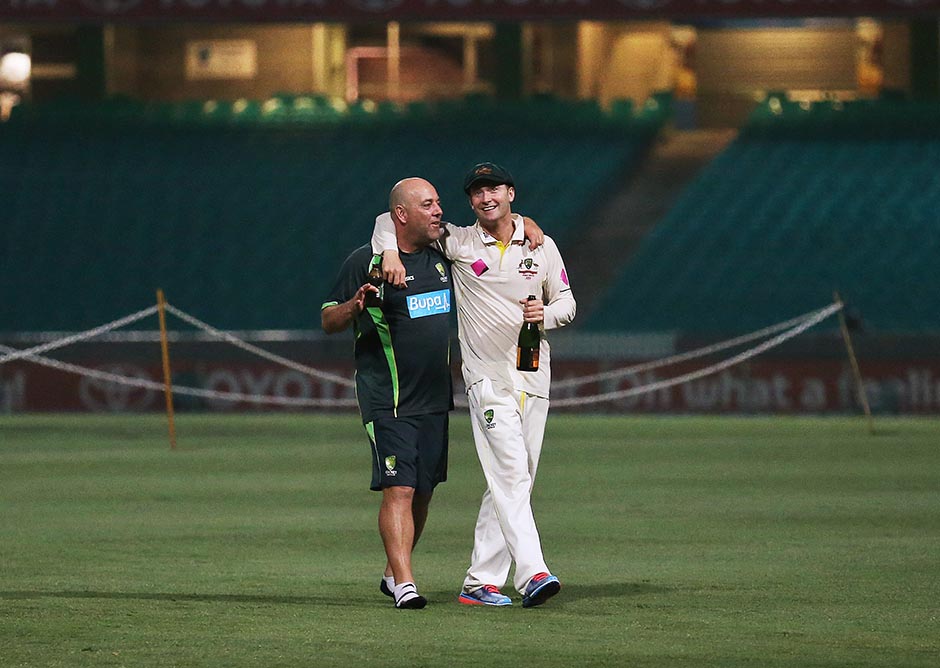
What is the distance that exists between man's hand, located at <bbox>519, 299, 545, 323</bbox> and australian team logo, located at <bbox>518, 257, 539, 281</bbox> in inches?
10.9

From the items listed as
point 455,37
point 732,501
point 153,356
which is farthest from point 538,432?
point 455,37

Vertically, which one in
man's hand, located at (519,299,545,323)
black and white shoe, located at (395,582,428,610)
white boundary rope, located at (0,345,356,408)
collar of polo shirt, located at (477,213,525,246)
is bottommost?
white boundary rope, located at (0,345,356,408)

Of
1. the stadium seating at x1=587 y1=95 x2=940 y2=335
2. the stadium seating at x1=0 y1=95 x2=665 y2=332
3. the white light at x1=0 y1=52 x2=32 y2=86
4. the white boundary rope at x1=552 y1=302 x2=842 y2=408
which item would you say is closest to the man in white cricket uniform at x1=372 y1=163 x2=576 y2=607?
the white boundary rope at x1=552 y1=302 x2=842 y2=408

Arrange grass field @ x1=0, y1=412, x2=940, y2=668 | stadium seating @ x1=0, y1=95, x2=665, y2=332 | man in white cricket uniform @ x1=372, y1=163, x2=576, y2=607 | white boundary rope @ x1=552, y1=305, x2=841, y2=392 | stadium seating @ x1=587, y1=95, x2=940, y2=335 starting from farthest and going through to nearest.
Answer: stadium seating @ x1=0, y1=95, x2=665, y2=332
stadium seating @ x1=587, y1=95, x2=940, y2=335
white boundary rope @ x1=552, y1=305, x2=841, y2=392
man in white cricket uniform @ x1=372, y1=163, x2=576, y2=607
grass field @ x1=0, y1=412, x2=940, y2=668

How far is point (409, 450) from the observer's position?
860 cm

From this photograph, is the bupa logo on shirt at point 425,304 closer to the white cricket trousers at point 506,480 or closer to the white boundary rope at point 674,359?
the white cricket trousers at point 506,480

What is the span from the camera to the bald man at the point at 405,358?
8547 mm

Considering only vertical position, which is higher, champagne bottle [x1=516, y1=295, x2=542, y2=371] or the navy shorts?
champagne bottle [x1=516, y1=295, x2=542, y2=371]

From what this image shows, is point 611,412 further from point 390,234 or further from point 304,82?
→ point 390,234

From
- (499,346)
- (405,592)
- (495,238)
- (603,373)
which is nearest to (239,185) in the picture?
(603,373)

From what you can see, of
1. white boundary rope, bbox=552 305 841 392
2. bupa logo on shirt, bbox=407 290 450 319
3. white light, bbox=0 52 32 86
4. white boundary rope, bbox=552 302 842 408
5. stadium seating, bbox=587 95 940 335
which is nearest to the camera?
bupa logo on shirt, bbox=407 290 450 319

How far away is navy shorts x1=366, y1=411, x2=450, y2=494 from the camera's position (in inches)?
337

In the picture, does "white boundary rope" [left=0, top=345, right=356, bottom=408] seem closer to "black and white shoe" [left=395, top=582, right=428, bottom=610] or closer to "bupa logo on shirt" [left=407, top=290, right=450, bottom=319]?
"bupa logo on shirt" [left=407, top=290, right=450, bottom=319]

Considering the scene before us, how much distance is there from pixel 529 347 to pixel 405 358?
24.0 inches
